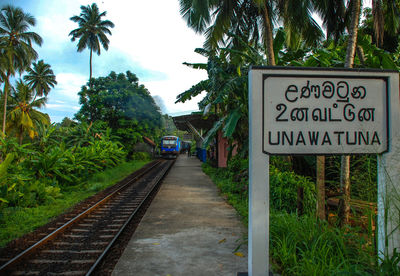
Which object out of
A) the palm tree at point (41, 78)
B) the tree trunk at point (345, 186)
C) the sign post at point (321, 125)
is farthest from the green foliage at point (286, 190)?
the palm tree at point (41, 78)

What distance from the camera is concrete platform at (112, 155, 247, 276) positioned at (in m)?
3.69

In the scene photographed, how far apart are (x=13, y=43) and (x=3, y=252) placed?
32812 millimetres

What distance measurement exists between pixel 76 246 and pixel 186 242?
1.93m

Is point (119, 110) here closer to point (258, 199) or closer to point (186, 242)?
point (186, 242)

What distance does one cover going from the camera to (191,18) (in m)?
9.66

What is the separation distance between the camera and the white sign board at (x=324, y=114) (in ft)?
8.32

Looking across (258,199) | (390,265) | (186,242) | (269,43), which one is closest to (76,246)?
(186,242)

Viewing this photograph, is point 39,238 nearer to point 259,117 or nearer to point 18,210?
point 18,210

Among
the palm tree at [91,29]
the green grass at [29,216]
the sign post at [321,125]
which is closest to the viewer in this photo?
the sign post at [321,125]

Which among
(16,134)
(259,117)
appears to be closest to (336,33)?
(259,117)

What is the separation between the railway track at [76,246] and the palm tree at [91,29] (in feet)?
106

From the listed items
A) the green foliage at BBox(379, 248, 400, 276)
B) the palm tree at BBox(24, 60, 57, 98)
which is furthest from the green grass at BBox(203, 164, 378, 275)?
the palm tree at BBox(24, 60, 57, 98)

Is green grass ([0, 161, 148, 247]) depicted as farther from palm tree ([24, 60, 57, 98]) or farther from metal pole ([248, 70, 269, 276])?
palm tree ([24, 60, 57, 98])

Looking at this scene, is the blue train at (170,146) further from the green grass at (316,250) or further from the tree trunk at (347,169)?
the green grass at (316,250)
